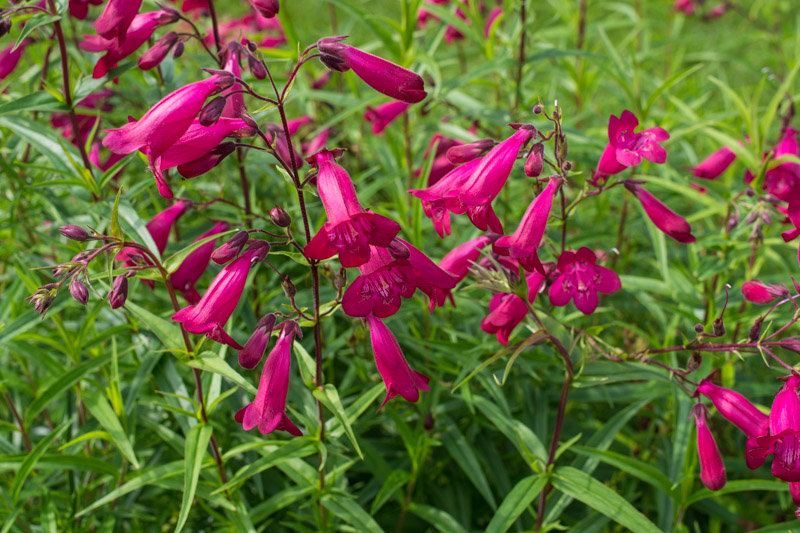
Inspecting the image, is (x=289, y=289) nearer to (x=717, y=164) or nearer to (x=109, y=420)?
(x=109, y=420)

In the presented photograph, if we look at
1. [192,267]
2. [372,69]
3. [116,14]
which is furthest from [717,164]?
[116,14]

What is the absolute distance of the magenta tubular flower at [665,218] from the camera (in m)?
2.39

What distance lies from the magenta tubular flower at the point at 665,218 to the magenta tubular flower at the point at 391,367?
100cm

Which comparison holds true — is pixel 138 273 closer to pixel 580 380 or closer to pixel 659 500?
pixel 580 380

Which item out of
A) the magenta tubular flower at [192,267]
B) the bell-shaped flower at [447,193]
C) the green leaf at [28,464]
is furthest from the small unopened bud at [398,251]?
the green leaf at [28,464]

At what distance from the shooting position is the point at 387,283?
1985 millimetres

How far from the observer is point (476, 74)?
11.2 feet

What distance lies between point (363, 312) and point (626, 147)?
1166 mm

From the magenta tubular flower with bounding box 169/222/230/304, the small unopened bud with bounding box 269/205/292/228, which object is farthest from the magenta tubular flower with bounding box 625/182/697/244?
the magenta tubular flower with bounding box 169/222/230/304

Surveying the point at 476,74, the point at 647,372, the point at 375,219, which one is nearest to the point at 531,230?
the point at 375,219

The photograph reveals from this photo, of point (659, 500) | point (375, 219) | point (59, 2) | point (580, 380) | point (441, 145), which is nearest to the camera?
point (375, 219)

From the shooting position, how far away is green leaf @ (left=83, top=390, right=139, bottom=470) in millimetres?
2553

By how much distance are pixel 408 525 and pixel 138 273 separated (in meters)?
1.89

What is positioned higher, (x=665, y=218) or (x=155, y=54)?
(x=155, y=54)
